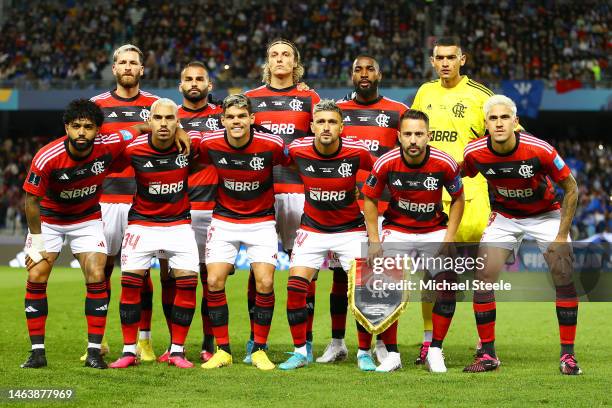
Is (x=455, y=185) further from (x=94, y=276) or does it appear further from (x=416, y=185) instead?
(x=94, y=276)

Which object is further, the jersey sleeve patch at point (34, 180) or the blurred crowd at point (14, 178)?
the blurred crowd at point (14, 178)

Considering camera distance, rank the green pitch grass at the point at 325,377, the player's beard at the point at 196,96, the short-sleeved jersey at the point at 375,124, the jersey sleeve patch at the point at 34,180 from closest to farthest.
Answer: the green pitch grass at the point at 325,377 → the jersey sleeve patch at the point at 34,180 → the player's beard at the point at 196,96 → the short-sleeved jersey at the point at 375,124

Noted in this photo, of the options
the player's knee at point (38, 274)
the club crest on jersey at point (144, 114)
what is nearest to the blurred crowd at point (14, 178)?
the club crest on jersey at point (144, 114)

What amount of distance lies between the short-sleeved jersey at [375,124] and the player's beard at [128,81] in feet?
6.04

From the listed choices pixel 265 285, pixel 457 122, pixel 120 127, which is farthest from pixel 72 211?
pixel 457 122

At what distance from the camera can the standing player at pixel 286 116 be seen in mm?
8484

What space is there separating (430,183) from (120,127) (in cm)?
276

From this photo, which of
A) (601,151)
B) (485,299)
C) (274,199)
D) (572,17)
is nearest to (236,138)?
(274,199)

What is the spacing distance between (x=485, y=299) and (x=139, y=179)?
2865 mm

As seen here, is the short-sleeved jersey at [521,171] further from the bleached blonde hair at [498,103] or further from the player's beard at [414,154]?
the player's beard at [414,154]

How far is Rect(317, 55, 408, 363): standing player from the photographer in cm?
845

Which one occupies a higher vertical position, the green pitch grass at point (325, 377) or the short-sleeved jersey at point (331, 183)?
the short-sleeved jersey at point (331, 183)

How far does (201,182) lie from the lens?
8562 mm

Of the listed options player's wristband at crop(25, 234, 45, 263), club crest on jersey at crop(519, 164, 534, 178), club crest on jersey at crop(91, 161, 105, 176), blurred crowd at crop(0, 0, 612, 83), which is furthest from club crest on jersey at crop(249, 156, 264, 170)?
blurred crowd at crop(0, 0, 612, 83)
